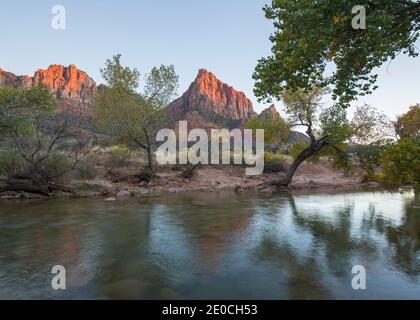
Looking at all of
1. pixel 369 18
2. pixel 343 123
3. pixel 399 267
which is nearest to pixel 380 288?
pixel 399 267

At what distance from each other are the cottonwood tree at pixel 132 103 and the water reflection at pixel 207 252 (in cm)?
1164

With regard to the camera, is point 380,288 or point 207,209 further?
point 207,209

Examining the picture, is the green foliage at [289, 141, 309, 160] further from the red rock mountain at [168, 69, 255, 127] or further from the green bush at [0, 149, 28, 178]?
the red rock mountain at [168, 69, 255, 127]

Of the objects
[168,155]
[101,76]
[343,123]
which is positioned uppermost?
[101,76]

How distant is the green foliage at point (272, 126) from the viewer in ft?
90.1

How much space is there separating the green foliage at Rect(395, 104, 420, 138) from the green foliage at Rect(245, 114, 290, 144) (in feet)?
60.5

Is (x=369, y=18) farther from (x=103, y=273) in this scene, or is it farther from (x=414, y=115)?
(x=414, y=115)

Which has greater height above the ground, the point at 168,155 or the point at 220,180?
the point at 168,155

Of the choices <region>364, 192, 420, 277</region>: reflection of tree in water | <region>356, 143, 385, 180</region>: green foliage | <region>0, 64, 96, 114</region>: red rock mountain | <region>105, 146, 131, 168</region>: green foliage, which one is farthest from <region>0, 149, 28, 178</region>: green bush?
<region>0, 64, 96, 114</region>: red rock mountain

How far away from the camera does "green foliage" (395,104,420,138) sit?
3600 centimetres

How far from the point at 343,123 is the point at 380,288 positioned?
22618 mm

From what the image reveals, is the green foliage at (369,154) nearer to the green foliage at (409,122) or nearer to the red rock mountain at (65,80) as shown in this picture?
the green foliage at (409,122)

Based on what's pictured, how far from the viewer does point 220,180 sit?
29.6 metres
